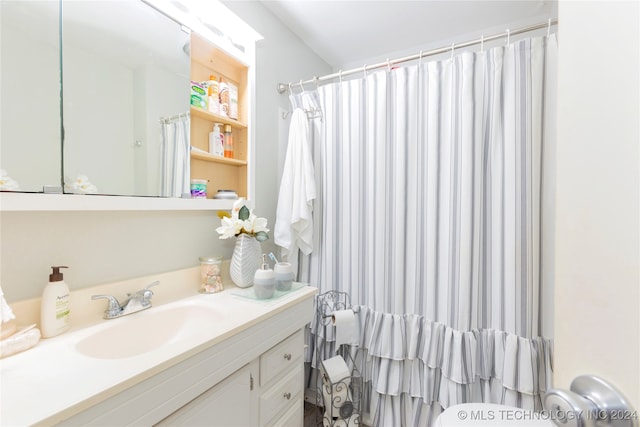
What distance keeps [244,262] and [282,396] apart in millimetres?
609

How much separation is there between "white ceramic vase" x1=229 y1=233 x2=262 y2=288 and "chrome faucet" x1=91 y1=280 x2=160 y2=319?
34 cm

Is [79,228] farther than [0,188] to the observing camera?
Yes

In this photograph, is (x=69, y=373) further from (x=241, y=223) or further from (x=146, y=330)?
(x=241, y=223)

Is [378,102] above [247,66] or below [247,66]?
below

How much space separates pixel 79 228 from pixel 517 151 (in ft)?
5.91

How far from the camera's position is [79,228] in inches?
37.4

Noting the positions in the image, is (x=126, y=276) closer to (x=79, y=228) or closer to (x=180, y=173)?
(x=79, y=228)

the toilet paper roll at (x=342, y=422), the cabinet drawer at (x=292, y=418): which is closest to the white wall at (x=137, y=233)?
the cabinet drawer at (x=292, y=418)

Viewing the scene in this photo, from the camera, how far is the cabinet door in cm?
80

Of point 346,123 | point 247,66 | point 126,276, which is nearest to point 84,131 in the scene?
point 126,276

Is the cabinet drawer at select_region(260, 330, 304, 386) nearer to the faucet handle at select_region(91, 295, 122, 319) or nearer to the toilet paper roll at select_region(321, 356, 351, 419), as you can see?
the toilet paper roll at select_region(321, 356, 351, 419)

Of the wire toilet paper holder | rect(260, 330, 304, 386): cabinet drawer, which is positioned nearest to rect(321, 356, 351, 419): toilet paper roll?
the wire toilet paper holder

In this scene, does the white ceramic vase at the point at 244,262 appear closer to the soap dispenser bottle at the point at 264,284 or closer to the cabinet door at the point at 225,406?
the soap dispenser bottle at the point at 264,284

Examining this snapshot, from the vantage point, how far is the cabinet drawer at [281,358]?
1084 mm
